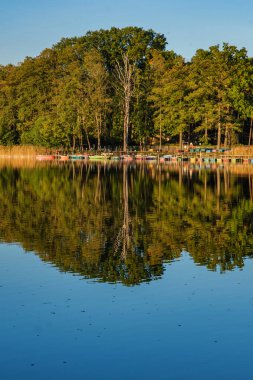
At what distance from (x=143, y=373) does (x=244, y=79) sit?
86389 mm

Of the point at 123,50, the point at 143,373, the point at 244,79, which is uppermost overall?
the point at 123,50

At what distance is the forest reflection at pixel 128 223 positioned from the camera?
78.1ft

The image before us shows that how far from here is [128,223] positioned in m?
33.2

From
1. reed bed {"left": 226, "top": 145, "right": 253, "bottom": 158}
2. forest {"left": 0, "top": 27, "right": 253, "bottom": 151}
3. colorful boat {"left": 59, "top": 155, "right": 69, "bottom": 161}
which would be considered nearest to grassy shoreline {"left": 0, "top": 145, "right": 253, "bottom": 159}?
forest {"left": 0, "top": 27, "right": 253, "bottom": 151}

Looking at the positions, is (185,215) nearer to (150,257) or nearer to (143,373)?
(150,257)

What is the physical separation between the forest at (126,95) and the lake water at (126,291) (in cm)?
5921

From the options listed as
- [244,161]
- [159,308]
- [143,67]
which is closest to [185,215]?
[159,308]

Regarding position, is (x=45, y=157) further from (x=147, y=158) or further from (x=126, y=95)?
(x=147, y=158)

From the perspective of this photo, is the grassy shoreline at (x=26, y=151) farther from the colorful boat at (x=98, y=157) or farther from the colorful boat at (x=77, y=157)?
the colorful boat at (x=98, y=157)

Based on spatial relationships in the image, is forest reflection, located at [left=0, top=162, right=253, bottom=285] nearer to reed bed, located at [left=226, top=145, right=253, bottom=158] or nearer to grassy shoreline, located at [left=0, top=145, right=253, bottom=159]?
reed bed, located at [left=226, top=145, right=253, bottom=158]

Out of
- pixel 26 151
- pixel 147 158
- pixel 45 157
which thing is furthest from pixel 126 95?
pixel 26 151

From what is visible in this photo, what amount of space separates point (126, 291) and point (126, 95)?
90.5 metres

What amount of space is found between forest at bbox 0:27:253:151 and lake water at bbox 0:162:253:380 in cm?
5921

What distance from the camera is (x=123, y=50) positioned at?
12306 centimetres
